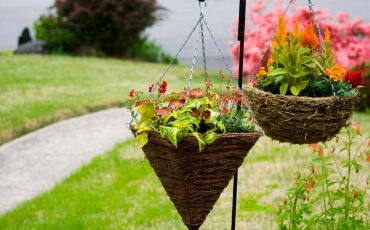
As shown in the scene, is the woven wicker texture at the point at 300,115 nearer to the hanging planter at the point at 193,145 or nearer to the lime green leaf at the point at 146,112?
the hanging planter at the point at 193,145

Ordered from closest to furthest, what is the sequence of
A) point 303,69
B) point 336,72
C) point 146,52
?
point 336,72 < point 303,69 < point 146,52

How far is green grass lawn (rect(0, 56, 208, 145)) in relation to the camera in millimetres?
8148

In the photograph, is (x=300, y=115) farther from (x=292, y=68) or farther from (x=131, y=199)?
(x=131, y=199)

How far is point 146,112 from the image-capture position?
2756 mm

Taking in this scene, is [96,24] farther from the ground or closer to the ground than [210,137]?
farther from the ground

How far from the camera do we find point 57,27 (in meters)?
16.8

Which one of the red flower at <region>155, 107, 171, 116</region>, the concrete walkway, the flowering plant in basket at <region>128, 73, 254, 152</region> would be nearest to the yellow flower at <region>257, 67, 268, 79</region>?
the flowering plant in basket at <region>128, 73, 254, 152</region>

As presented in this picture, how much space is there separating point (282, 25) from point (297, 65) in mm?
222

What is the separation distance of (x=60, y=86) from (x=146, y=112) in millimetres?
8042

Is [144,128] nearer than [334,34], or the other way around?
[144,128]

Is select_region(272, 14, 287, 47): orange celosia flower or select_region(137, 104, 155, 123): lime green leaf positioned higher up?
select_region(272, 14, 287, 47): orange celosia flower

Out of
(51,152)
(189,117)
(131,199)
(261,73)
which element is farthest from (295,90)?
(51,152)

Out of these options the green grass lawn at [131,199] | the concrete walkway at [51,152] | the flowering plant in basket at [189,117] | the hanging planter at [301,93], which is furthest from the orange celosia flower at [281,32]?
the concrete walkway at [51,152]

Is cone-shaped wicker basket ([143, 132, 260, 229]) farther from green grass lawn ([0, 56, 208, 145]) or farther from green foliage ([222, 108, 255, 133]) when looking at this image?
green grass lawn ([0, 56, 208, 145])
